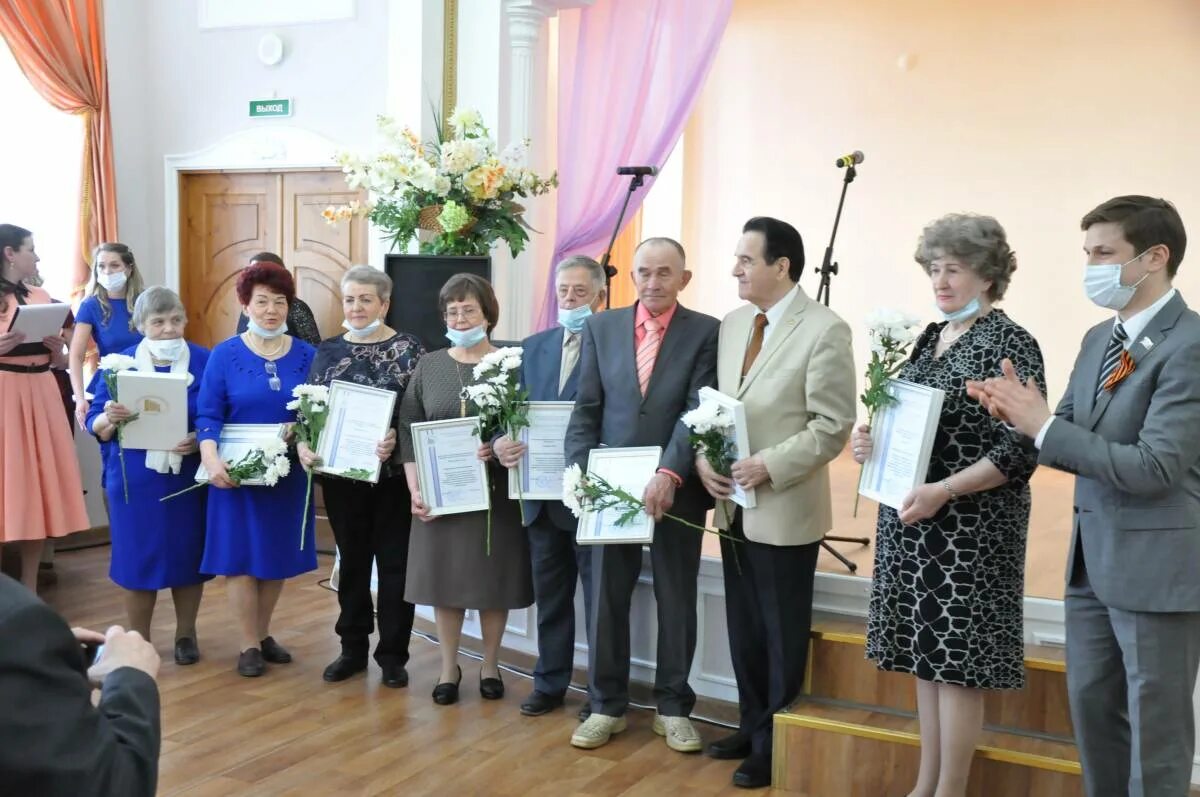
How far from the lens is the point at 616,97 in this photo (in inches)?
240

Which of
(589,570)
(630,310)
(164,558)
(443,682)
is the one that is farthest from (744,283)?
(164,558)

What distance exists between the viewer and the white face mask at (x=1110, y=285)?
2689mm

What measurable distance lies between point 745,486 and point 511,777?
122 cm

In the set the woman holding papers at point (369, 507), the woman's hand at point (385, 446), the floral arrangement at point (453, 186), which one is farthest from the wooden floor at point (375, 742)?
the floral arrangement at point (453, 186)

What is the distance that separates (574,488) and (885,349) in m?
1.11

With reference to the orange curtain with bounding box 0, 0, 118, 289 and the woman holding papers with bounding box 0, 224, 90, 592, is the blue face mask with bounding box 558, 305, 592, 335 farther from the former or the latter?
the orange curtain with bounding box 0, 0, 118, 289

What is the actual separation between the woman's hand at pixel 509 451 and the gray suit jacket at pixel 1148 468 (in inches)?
77.6

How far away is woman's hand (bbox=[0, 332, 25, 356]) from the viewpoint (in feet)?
17.1

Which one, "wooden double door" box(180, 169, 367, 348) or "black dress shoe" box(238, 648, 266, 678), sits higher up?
"wooden double door" box(180, 169, 367, 348)

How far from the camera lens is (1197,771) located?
3.49m

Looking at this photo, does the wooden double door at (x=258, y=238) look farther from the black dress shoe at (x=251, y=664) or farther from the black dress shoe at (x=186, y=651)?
the black dress shoe at (x=251, y=664)

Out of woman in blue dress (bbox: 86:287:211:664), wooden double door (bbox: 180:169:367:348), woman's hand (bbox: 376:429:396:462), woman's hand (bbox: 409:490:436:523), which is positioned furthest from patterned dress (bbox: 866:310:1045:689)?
wooden double door (bbox: 180:169:367:348)

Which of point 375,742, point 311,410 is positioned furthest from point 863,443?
point 311,410

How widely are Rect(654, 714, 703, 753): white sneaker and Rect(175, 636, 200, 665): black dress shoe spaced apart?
6.94 feet
